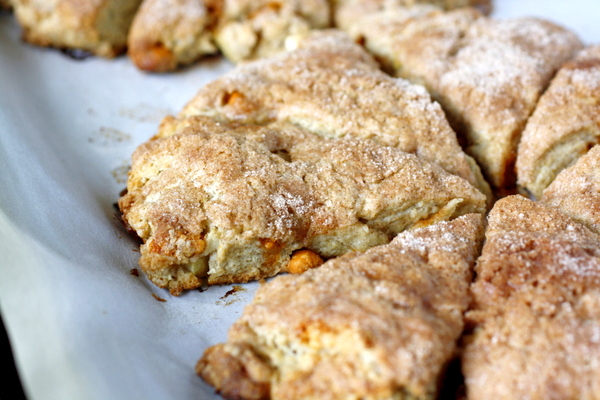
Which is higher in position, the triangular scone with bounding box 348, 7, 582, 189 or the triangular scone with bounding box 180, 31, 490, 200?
the triangular scone with bounding box 348, 7, 582, 189

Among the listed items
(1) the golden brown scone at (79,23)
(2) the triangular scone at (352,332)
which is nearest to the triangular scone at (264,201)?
(2) the triangular scone at (352,332)

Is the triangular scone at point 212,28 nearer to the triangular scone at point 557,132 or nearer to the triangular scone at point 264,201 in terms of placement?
the triangular scone at point 264,201

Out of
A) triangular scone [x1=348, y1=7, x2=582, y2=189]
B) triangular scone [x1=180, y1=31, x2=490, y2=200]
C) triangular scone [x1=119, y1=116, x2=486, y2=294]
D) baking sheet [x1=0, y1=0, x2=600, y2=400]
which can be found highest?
triangular scone [x1=348, y1=7, x2=582, y2=189]

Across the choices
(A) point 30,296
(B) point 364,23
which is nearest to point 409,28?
(B) point 364,23

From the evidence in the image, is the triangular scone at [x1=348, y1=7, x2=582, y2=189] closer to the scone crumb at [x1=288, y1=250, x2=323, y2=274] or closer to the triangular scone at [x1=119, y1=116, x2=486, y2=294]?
the triangular scone at [x1=119, y1=116, x2=486, y2=294]

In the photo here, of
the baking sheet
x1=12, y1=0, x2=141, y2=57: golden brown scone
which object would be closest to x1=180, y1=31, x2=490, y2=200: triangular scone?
the baking sheet

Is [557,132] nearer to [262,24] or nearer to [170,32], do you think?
[262,24]
